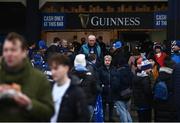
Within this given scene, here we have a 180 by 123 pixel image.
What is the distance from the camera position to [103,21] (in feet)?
58.7

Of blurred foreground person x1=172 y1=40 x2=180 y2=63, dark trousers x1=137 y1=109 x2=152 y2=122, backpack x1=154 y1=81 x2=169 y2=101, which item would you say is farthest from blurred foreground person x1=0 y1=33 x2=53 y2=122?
blurred foreground person x1=172 y1=40 x2=180 y2=63

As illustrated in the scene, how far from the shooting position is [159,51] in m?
13.9

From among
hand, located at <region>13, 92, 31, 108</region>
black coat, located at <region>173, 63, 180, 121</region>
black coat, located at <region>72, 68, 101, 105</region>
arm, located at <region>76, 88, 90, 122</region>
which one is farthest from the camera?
black coat, located at <region>173, 63, 180, 121</region>

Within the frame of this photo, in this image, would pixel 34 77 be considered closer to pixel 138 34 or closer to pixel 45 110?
pixel 45 110

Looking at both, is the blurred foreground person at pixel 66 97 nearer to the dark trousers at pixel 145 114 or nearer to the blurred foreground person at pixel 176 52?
the dark trousers at pixel 145 114

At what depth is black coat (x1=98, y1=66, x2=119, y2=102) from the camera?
1100 cm

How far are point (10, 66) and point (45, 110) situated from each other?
484 mm

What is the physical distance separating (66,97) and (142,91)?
5572 millimetres

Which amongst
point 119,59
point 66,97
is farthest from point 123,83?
point 66,97

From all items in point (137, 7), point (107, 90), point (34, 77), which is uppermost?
point (137, 7)

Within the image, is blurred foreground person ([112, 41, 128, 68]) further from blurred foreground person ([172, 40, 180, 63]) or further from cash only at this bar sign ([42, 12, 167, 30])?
cash only at this bar sign ([42, 12, 167, 30])

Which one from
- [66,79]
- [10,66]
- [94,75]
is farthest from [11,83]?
[94,75]

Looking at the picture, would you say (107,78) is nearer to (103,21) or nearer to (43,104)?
(43,104)

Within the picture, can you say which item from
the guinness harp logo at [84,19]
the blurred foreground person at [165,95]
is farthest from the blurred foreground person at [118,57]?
the guinness harp logo at [84,19]
